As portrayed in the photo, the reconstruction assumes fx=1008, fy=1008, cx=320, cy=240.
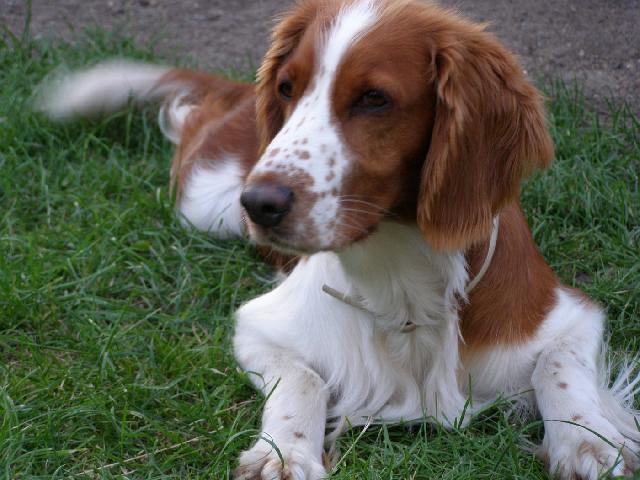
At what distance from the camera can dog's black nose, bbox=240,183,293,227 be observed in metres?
2.44

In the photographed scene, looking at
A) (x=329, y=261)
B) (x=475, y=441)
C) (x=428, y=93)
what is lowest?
(x=475, y=441)

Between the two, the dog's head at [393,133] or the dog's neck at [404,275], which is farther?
the dog's neck at [404,275]

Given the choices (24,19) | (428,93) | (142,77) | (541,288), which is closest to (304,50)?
(428,93)

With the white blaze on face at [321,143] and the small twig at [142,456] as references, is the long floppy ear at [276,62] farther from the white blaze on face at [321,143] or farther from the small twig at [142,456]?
the small twig at [142,456]

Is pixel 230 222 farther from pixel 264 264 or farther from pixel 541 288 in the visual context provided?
pixel 541 288

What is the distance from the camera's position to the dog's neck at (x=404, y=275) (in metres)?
2.85

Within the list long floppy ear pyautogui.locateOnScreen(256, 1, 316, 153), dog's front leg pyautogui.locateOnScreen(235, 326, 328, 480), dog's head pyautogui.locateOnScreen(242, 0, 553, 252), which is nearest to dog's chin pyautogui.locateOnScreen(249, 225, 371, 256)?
dog's head pyautogui.locateOnScreen(242, 0, 553, 252)

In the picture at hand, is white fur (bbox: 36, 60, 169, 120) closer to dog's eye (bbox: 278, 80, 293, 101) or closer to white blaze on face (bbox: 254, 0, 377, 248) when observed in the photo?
dog's eye (bbox: 278, 80, 293, 101)

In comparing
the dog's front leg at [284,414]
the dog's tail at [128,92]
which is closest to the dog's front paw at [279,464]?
the dog's front leg at [284,414]

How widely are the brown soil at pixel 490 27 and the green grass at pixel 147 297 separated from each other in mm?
300

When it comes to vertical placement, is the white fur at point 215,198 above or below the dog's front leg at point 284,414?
below

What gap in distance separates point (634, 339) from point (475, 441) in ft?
2.73

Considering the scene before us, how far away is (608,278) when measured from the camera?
144 inches

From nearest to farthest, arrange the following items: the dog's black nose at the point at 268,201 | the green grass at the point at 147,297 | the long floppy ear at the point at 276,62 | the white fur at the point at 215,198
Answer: the dog's black nose at the point at 268,201 → the green grass at the point at 147,297 → the long floppy ear at the point at 276,62 → the white fur at the point at 215,198
